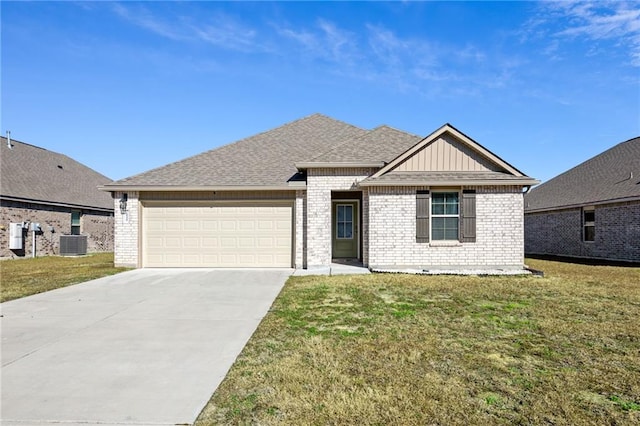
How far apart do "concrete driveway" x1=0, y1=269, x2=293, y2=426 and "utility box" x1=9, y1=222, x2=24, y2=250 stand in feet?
43.7

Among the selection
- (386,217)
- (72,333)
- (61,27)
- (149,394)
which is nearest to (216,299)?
(72,333)

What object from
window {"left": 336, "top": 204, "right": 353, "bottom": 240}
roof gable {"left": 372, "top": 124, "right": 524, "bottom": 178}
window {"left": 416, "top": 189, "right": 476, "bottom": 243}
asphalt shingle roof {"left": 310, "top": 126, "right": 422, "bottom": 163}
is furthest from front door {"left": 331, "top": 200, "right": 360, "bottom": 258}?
window {"left": 416, "top": 189, "right": 476, "bottom": 243}

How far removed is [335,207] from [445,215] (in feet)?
15.1

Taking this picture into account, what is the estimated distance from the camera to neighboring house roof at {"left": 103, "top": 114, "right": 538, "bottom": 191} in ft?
40.5

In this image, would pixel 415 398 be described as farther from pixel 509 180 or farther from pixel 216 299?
pixel 509 180

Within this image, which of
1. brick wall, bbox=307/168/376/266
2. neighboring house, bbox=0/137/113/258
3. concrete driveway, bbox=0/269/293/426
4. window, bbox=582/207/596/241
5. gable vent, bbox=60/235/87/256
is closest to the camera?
concrete driveway, bbox=0/269/293/426

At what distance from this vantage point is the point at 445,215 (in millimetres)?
12375

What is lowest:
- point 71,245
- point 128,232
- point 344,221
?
point 71,245

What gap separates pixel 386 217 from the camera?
12336 millimetres

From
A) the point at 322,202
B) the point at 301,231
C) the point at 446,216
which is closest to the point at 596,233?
the point at 446,216

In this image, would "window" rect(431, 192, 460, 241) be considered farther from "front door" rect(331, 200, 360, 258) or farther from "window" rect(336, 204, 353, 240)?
"window" rect(336, 204, 353, 240)

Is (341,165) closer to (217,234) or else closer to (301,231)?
(301,231)

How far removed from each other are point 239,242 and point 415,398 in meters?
10.9

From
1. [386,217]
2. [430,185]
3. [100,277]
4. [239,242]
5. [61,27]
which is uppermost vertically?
[61,27]
